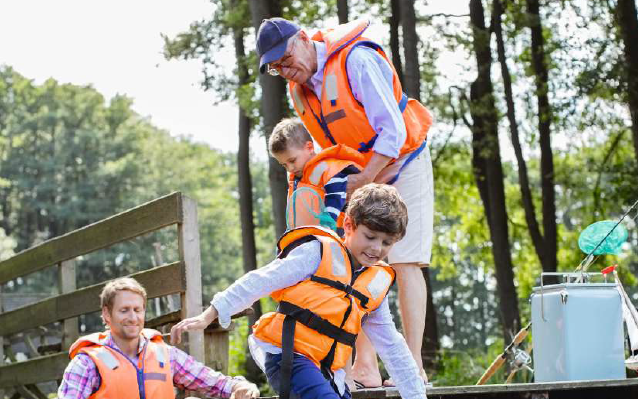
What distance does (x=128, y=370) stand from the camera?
15.0 ft

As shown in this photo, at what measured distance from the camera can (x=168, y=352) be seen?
190 inches

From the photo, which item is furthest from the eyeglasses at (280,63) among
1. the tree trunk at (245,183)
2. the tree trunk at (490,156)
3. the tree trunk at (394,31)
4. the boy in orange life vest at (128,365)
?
the tree trunk at (490,156)

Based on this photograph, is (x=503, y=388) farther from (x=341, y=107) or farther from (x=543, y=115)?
(x=543, y=115)

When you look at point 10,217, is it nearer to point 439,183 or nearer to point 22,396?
point 439,183

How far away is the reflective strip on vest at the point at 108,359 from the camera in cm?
455

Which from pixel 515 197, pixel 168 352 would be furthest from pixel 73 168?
pixel 168 352

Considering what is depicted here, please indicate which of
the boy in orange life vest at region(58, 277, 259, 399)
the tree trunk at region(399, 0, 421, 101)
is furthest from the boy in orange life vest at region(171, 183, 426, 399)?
the tree trunk at region(399, 0, 421, 101)

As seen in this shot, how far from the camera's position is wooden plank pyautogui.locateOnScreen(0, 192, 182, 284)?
621 centimetres

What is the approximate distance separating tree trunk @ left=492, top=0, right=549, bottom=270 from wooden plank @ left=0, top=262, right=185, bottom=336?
1070cm

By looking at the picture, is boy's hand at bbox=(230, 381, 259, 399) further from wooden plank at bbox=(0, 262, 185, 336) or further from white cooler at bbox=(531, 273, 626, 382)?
white cooler at bbox=(531, 273, 626, 382)

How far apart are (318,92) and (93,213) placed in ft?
156

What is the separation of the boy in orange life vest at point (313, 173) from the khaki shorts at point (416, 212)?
14.2 inches

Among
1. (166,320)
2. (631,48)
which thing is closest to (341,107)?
(166,320)

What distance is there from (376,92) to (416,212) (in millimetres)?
644
